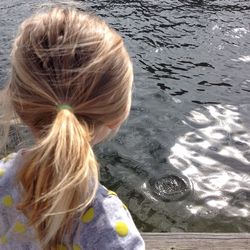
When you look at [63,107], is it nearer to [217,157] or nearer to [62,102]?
[62,102]

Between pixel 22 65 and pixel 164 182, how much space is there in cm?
319

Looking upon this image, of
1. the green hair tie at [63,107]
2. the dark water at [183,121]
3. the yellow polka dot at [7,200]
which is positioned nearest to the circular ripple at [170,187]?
the dark water at [183,121]

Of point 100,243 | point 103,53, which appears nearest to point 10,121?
point 103,53

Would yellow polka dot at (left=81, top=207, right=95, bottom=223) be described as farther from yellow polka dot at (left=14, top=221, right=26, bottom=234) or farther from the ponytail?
yellow polka dot at (left=14, top=221, right=26, bottom=234)

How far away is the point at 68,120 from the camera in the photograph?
163 cm

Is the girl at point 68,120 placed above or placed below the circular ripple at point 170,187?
above

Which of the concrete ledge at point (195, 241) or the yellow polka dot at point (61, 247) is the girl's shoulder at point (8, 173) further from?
the concrete ledge at point (195, 241)

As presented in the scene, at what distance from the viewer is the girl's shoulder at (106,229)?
1.67 metres

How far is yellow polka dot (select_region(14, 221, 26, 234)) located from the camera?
1.88 metres

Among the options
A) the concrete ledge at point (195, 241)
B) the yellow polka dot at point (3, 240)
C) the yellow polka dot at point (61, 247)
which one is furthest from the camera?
the concrete ledge at point (195, 241)

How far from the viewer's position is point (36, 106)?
171 centimetres

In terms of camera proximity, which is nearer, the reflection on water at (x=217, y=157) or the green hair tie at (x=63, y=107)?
the green hair tie at (x=63, y=107)

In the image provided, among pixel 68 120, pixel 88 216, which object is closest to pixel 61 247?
pixel 88 216

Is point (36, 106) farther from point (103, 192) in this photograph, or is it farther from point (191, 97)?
point (191, 97)
